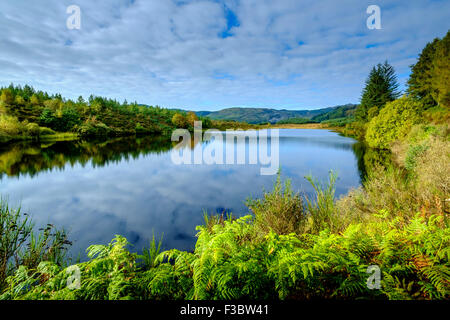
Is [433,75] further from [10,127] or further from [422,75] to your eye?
[10,127]

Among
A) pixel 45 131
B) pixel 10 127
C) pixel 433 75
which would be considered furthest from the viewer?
pixel 45 131

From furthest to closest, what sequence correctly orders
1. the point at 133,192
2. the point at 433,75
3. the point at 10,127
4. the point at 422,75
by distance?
the point at 422,75
the point at 10,127
the point at 433,75
the point at 133,192

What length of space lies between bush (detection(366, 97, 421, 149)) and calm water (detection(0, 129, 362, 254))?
25.3ft

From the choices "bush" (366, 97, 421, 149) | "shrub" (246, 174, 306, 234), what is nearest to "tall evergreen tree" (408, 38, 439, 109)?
"bush" (366, 97, 421, 149)

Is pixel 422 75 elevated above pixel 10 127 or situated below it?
above

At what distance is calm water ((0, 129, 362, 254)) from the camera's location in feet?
25.1

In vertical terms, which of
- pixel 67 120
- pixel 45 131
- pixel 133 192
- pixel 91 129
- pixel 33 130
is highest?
pixel 67 120

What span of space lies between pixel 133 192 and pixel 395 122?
87.2 feet

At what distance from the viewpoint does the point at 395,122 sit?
846 inches

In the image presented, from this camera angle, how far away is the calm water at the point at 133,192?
7.64 meters

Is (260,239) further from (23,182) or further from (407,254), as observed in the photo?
(23,182)

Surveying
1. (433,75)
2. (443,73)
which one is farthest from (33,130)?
(433,75)

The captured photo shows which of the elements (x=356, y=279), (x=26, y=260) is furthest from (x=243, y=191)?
(x=356, y=279)
